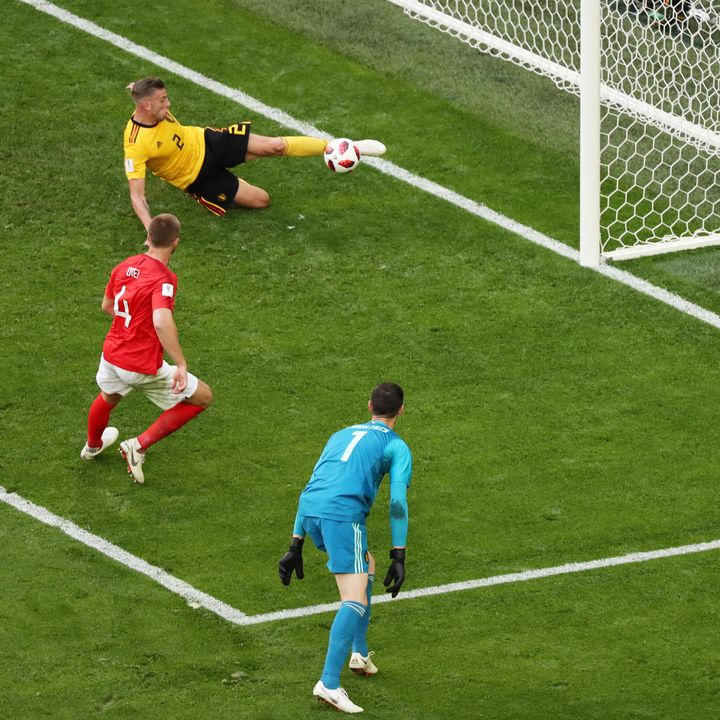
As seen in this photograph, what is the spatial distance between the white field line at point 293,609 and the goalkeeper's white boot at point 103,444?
646mm

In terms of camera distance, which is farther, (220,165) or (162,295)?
(220,165)

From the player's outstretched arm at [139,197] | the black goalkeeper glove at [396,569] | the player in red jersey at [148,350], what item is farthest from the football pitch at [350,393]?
the black goalkeeper glove at [396,569]

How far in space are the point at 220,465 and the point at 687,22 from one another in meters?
5.44

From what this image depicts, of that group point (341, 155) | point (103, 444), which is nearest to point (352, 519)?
point (103, 444)

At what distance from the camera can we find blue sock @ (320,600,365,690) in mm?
8109

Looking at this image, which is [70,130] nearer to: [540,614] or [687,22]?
[687,22]

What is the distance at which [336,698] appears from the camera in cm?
816

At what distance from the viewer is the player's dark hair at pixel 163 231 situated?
988 centimetres

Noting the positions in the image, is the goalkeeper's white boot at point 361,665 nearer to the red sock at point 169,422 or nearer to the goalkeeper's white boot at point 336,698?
the goalkeeper's white boot at point 336,698

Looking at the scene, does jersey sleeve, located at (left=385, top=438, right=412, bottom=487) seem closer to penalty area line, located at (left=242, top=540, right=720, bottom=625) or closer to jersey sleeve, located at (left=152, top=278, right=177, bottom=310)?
penalty area line, located at (left=242, top=540, right=720, bottom=625)

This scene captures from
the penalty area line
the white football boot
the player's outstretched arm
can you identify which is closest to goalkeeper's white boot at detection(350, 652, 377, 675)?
the penalty area line

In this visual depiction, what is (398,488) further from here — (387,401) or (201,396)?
(201,396)

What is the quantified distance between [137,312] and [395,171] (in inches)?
180

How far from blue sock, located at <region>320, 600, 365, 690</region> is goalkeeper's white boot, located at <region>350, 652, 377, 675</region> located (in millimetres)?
416
